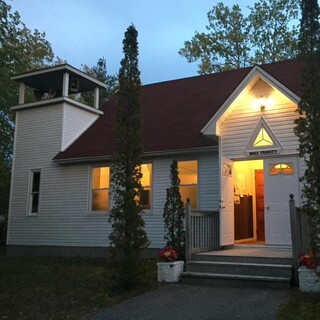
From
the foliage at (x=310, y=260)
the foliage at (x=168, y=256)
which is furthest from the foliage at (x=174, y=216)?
the foliage at (x=310, y=260)

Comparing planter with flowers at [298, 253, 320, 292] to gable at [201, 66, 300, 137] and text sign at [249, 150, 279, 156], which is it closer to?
text sign at [249, 150, 279, 156]

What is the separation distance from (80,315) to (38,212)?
33.7 feet

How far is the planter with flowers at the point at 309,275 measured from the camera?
7922 millimetres

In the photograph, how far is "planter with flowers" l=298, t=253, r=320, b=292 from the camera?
26.0 ft

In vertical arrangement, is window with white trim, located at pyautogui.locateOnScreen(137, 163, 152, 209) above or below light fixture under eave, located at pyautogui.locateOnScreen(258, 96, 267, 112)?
below

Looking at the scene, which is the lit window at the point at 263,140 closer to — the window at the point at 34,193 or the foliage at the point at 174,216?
the foliage at the point at 174,216

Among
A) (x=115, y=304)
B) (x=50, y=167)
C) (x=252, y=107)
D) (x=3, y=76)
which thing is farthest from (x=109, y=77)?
(x=115, y=304)

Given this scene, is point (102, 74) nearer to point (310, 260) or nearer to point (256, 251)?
point (256, 251)

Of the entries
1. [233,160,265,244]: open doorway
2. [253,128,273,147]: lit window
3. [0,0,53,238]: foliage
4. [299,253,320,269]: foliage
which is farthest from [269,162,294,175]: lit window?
[0,0,53,238]: foliage

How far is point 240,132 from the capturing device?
11797mm

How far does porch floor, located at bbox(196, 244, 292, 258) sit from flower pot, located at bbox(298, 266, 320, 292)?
46.5 inches

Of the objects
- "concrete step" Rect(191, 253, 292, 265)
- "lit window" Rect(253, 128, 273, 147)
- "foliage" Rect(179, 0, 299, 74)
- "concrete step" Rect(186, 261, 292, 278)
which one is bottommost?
"concrete step" Rect(186, 261, 292, 278)

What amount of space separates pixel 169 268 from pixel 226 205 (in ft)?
9.18

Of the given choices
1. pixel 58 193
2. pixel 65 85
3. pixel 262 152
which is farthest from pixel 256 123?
pixel 65 85
